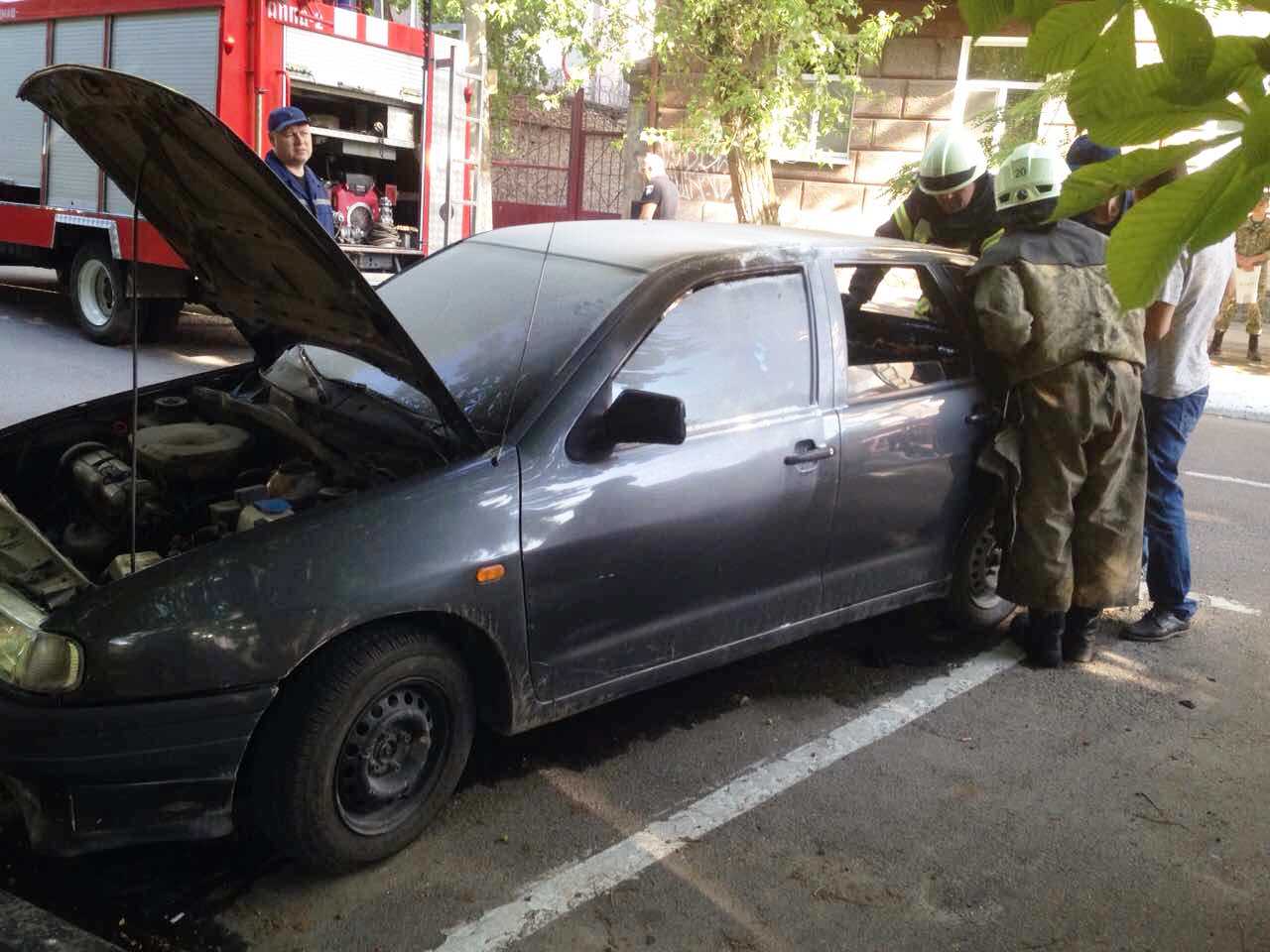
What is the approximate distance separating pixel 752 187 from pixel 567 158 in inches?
244

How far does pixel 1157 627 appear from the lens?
472 centimetres

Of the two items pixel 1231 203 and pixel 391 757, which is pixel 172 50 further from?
pixel 1231 203

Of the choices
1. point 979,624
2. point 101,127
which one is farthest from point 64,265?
point 979,624

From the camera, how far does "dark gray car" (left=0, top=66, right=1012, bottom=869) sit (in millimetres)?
2541

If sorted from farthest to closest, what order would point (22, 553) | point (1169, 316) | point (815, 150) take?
point (815, 150)
point (1169, 316)
point (22, 553)

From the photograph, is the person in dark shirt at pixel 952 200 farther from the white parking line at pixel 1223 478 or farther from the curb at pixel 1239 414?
the curb at pixel 1239 414

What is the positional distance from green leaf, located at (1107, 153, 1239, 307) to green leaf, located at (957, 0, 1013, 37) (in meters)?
0.29

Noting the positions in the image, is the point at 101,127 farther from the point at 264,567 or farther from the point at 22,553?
the point at 264,567

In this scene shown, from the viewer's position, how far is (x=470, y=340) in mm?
3502

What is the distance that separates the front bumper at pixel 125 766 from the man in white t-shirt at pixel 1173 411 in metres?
3.54

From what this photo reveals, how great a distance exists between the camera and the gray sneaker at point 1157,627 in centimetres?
471

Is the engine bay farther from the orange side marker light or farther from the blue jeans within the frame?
the blue jeans

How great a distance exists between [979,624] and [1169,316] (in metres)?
1.36

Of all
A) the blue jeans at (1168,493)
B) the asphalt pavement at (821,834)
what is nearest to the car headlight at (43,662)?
the asphalt pavement at (821,834)
